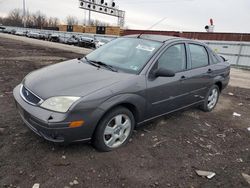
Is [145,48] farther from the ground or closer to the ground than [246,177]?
farther from the ground

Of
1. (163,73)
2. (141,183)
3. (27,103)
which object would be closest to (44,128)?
(27,103)

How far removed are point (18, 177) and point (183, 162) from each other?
216 cm

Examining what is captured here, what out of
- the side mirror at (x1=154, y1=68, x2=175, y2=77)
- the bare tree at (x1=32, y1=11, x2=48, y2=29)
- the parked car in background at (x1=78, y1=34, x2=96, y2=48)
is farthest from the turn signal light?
the bare tree at (x1=32, y1=11, x2=48, y2=29)

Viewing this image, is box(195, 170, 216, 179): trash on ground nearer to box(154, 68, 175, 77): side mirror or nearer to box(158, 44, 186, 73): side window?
box(154, 68, 175, 77): side mirror

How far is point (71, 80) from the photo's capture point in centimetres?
313

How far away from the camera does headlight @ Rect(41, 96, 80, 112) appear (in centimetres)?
271

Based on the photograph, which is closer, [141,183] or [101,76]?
[141,183]

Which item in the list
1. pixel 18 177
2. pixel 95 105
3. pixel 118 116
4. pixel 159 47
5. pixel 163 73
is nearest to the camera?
pixel 18 177

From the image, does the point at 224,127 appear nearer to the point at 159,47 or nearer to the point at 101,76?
the point at 159,47

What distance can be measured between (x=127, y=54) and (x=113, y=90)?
3.58ft

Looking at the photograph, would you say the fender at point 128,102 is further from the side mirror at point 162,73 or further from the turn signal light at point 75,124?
the side mirror at point 162,73

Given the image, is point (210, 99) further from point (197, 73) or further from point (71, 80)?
point (71, 80)

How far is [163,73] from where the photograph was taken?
3486 mm

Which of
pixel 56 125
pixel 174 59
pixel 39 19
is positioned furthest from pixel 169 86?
pixel 39 19
